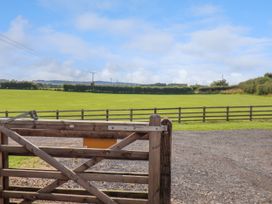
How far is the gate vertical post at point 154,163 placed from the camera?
533cm

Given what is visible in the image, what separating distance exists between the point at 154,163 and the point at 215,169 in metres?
5.23

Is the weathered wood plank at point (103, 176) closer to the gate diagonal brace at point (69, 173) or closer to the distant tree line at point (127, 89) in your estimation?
the gate diagonal brace at point (69, 173)

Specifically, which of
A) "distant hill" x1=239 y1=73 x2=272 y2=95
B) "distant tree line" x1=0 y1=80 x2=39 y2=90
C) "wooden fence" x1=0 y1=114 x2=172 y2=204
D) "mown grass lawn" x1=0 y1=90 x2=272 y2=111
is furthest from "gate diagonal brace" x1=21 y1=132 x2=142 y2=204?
"distant tree line" x1=0 y1=80 x2=39 y2=90

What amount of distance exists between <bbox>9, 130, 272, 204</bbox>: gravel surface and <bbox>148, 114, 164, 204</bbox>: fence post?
1863 mm

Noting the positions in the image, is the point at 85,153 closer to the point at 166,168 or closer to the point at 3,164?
the point at 166,168

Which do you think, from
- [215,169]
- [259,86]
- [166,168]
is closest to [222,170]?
[215,169]

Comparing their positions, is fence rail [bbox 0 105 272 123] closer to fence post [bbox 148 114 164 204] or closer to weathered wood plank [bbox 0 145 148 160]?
weathered wood plank [bbox 0 145 148 160]

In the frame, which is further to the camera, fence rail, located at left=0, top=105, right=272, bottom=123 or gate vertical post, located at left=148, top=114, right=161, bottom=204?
fence rail, located at left=0, top=105, right=272, bottom=123

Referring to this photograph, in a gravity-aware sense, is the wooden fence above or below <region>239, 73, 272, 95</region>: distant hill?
below

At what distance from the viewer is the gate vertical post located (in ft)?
17.5

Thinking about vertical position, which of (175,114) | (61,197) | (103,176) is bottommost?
(175,114)

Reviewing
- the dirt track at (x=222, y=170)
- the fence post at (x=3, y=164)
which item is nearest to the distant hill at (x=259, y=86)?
the dirt track at (x=222, y=170)

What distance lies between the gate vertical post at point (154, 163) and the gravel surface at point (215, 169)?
6.11 ft

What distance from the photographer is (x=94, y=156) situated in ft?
17.9
